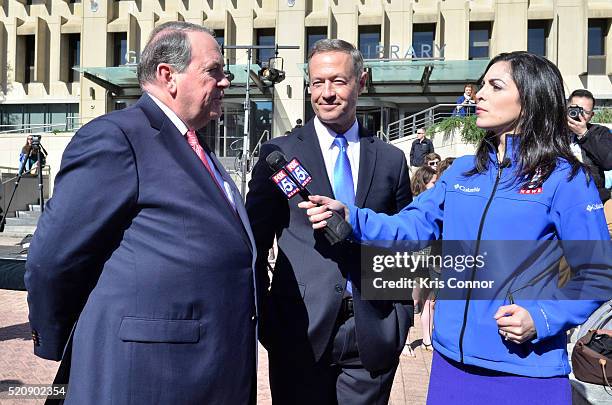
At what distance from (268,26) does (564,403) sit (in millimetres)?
28250

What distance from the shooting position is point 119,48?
1204 inches

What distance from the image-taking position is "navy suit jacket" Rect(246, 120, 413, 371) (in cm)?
248

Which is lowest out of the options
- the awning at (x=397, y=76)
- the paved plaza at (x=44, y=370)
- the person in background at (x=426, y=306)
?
the paved plaza at (x=44, y=370)

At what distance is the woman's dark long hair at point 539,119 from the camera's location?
2037 mm

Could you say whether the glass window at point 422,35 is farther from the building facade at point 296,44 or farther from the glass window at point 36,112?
the glass window at point 36,112

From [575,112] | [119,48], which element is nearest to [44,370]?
[575,112]

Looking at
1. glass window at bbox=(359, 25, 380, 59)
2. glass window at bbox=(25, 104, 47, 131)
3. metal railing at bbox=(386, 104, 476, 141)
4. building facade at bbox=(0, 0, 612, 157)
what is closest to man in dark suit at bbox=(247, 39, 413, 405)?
metal railing at bbox=(386, 104, 476, 141)

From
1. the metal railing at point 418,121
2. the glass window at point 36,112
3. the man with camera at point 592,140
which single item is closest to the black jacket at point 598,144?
the man with camera at point 592,140

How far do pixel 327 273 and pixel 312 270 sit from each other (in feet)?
0.23

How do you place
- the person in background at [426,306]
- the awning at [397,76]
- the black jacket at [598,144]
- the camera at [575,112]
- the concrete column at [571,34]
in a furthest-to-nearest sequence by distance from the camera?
1. the concrete column at [571,34]
2. the awning at [397,76]
3. the person in background at [426,306]
4. the black jacket at [598,144]
5. the camera at [575,112]

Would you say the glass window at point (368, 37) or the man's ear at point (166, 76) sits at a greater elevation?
the glass window at point (368, 37)

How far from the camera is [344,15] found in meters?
27.7

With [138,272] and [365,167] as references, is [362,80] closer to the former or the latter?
[365,167]

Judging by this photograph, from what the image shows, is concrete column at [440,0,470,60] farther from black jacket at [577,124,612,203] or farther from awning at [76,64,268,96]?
black jacket at [577,124,612,203]
